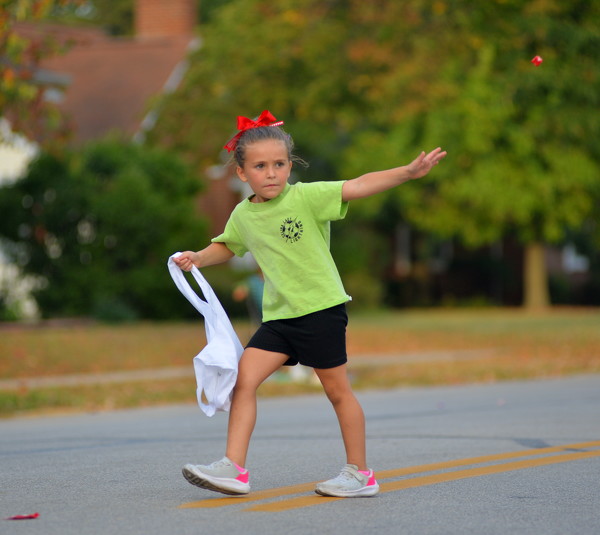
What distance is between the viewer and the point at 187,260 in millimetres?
6254

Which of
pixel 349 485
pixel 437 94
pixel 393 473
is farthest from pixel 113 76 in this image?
pixel 349 485

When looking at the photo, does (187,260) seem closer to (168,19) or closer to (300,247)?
(300,247)

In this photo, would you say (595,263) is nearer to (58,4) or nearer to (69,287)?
(69,287)

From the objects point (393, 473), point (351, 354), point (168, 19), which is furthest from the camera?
point (168, 19)

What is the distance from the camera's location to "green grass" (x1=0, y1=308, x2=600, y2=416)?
1377 cm

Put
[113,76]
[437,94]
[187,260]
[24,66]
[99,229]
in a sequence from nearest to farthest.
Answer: [187,260] → [24,66] → [99,229] → [437,94] → [113,76]

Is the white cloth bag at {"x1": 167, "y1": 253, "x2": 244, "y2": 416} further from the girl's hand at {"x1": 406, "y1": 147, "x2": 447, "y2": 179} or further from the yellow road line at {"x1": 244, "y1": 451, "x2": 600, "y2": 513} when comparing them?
the girl's hand at {"x1": 406, "y1": 147, "x2": 447, "y2": 179}

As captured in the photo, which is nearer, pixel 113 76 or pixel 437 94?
pixel 437 94

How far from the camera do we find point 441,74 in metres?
26.0

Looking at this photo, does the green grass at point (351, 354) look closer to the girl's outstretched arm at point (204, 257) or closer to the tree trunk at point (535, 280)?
the tree trunk at point (535, 280)

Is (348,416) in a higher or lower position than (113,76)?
lower

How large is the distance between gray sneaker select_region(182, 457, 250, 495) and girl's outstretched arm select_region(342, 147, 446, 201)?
4.62ft

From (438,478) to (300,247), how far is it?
1659 mm

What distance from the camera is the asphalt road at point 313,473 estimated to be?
18.1ft
